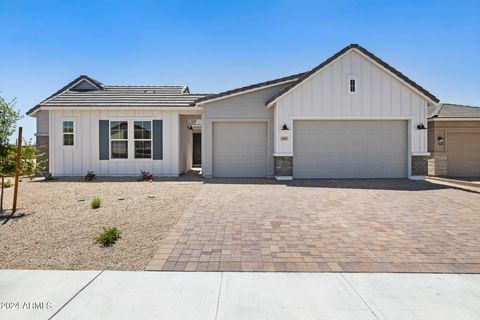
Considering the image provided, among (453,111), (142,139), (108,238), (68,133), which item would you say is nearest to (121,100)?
(142,139)

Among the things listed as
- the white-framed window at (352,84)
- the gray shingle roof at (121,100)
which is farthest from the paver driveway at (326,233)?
the gray shingle roof at (121,100)

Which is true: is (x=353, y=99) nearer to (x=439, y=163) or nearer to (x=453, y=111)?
(x=439, y=163)

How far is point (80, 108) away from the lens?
12.8 metres

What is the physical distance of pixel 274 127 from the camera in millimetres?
12094

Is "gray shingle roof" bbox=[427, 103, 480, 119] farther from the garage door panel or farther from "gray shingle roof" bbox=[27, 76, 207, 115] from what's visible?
"gray shingle roof" bbox=[27, 76, 207, 115]

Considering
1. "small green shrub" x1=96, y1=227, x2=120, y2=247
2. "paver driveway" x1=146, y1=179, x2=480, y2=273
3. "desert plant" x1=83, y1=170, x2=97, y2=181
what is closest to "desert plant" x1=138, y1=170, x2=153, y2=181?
"desert plant" x1=83, y1=170, x2=97, y2=181

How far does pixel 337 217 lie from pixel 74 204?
6.92 meters

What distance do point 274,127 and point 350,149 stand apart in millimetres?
Result: 3574

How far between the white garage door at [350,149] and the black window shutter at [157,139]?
6.46m

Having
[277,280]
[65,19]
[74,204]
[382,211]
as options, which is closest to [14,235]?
[74,204]

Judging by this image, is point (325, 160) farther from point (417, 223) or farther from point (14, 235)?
point (14, 235)

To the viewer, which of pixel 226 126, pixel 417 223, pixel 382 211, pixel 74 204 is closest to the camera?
pixel 417 223

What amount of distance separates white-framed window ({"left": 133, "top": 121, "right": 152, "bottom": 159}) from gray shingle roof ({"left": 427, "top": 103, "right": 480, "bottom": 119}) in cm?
1475

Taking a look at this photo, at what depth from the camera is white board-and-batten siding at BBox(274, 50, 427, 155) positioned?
452 inches
